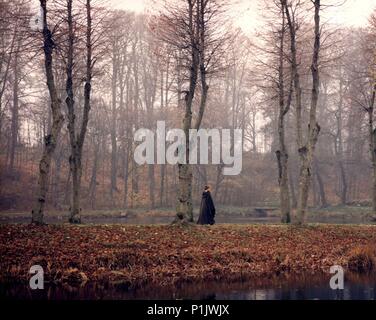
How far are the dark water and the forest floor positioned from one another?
637 millimetres

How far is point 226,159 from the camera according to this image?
4469 cm

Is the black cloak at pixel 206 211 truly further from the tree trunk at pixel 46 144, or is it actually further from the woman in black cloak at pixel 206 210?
the tree trunk at pixel 46 144

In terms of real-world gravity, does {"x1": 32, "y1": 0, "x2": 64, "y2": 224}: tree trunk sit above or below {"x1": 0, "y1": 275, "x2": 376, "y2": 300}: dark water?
above

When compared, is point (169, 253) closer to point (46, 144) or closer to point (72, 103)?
point (46, 144)

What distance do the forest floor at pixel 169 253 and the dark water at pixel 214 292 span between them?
637 mm

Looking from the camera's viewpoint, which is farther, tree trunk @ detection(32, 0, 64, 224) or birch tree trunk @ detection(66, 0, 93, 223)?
birch tree trunk @ detection(66, 0, 93, 223)

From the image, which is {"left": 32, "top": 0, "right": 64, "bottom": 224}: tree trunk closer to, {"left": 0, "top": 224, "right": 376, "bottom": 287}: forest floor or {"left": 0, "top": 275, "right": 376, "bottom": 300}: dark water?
{"left": 0, "top": 224, "right": 376, "bottom": 287}: forest floor

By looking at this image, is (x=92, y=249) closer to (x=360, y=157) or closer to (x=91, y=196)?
(x=91, y=196)

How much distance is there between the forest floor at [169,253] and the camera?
480 inches

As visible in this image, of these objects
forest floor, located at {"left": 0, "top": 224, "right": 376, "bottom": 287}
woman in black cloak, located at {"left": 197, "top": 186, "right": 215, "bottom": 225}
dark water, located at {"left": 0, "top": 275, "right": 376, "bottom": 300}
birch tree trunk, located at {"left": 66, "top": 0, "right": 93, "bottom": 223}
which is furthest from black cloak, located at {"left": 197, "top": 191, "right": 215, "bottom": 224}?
dark water, located at {"left": 0, "top": 275, "right": 376, "bottom": 300}

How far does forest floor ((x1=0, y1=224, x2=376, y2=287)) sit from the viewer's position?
12188mm
